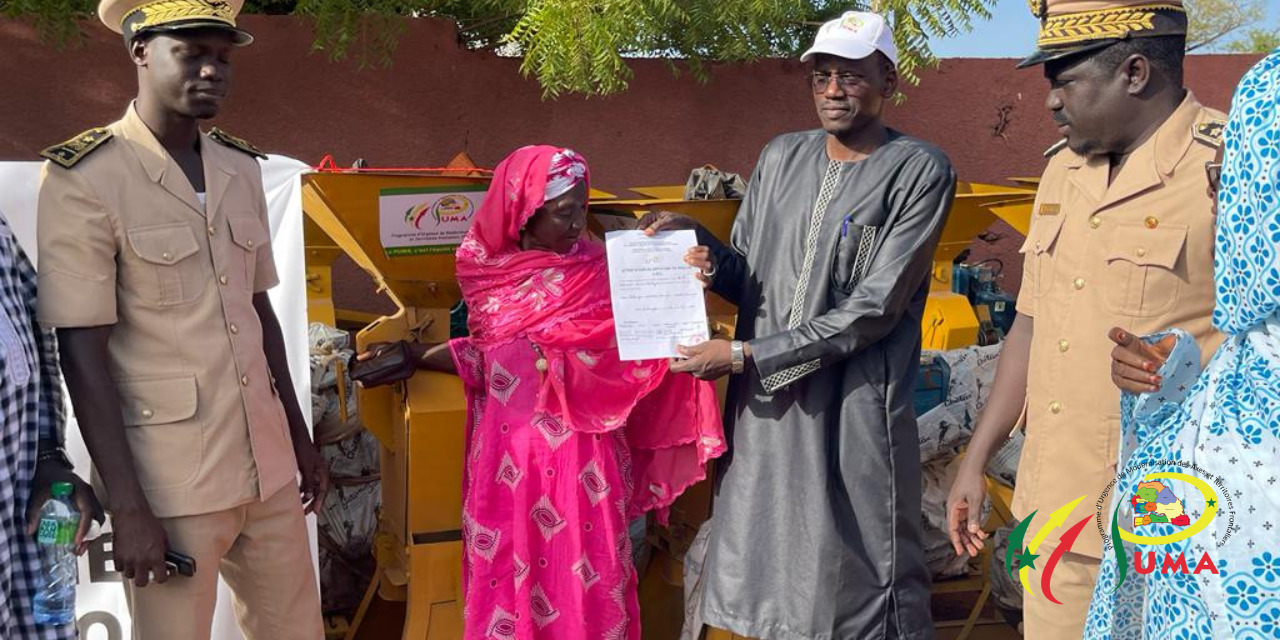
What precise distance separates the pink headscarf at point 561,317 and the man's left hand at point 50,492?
1300mm

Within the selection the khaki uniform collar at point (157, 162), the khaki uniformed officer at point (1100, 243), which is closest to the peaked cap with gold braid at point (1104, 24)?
the khaki uniformed officer at point (1100, 243)

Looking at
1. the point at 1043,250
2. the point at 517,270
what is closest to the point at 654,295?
the point at 517,270

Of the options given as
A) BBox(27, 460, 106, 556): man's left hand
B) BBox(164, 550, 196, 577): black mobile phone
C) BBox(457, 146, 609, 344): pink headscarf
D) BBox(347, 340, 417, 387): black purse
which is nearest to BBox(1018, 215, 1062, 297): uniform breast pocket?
BBox(457, 146, 609, 344): pink headscarf

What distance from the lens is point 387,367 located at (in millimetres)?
3549

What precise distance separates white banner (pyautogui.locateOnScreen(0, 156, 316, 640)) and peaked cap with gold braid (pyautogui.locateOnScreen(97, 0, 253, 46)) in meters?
0.89

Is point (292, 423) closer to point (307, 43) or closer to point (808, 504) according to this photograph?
point (808, 504)

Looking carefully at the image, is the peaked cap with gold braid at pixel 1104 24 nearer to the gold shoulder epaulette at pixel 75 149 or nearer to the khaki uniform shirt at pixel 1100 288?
the khaki uniform shirt at pixel 1100 288

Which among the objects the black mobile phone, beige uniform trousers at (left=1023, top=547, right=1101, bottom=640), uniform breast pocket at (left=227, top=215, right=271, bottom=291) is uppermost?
uniform breast pocket at (left=227, top=215, right=271, bottom=291)

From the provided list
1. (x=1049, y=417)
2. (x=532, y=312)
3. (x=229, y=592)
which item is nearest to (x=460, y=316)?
(x=532, y=312)

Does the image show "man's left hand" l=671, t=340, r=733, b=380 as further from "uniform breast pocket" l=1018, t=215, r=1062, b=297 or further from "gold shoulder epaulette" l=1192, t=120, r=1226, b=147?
"gold shoulder epaulette" l=1192, t=120, r=1226, b=147

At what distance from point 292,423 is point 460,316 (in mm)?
1298

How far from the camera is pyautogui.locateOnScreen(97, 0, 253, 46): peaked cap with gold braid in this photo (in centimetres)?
265

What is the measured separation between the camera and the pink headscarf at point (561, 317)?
346 centimetres

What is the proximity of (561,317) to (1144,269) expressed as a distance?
1.67 m
